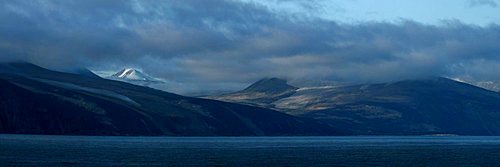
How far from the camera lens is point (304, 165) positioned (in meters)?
186

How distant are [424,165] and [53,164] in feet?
265

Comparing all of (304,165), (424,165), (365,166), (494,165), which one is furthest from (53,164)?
(494,165)

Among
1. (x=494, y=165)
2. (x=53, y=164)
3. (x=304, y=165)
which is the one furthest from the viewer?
(x=494, y=165)

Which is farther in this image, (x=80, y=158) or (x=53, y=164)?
(x=80, y=158)

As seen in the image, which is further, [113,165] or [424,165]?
[424,165]

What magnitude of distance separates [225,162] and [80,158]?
33.5 m

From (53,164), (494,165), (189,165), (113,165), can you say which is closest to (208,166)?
(189,165)

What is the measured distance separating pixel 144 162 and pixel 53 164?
79.6ft

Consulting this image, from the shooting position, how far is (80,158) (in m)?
199

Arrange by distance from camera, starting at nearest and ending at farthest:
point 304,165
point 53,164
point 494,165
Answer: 1. point 53,164
2. point 304,165
3. point 494,165

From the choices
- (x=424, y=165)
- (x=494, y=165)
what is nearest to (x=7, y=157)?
(x=424, y=165)

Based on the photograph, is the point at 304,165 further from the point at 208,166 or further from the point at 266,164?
the point at 208,166

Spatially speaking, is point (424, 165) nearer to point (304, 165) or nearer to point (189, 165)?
point (304, 165)

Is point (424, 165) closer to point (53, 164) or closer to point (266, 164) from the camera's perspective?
point (266, 164)
